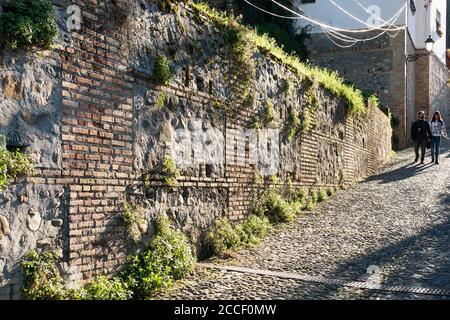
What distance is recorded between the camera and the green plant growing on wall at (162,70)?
5.36 meters

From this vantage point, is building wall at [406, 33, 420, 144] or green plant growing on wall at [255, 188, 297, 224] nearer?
green plant growing on wall at [255, 188, 297, 224]

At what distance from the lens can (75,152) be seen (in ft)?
14.3

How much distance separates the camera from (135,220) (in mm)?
4918

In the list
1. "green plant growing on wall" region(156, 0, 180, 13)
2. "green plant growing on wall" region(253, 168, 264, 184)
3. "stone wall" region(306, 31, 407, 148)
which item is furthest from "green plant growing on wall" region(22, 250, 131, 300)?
"stone wall" region(306, 31, 407, 148)

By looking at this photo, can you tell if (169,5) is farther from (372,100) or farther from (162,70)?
(372,100)

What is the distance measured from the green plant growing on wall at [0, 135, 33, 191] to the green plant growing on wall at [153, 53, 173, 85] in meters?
1.84

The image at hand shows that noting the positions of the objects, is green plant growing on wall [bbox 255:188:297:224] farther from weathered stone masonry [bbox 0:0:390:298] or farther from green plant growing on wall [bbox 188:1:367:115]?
green plant growing on wall [bbox 188:1:367:115]

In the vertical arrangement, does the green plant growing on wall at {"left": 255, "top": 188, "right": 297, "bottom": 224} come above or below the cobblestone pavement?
above

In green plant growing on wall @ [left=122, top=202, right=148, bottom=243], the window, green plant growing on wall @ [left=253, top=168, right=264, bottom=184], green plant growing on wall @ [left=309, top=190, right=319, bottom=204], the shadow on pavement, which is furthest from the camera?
the window

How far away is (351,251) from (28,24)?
14.0ft

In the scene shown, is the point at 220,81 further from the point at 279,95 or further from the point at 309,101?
the point at 309,101

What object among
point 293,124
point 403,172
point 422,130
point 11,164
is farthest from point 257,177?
point 422,130

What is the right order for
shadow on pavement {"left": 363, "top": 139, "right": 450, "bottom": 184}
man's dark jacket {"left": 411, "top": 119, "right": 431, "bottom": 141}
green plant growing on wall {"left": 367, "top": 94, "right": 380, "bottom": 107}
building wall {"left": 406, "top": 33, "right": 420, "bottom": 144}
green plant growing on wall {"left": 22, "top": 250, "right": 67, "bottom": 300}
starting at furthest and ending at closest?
building wall {"left": 406, "top": 33, "right": 420, "bottom": 144}, green plant growing on wall {"left": 367, "top": 94, "right": 380, "bottom": 107}, man's dark jacket {"left": 411, "top": 119, "right": 431, "bottom": 141}, shadow on pavement {"left": 363, "top": 139, "right": 450, "bottom": 184}, green plant growing on wall {"left": 22, "top": 250, "right": 67, "bottom": 300}

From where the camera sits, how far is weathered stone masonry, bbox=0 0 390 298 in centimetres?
398
